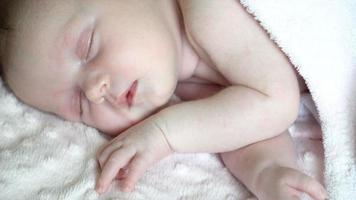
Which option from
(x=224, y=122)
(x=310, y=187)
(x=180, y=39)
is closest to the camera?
(x=310, y=187)

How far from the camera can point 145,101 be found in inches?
37.5

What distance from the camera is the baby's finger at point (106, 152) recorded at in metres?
0.87

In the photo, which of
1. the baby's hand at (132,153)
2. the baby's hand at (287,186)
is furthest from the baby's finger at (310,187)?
the baby's hand at (132,153)

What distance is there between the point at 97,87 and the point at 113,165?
0.14 metres

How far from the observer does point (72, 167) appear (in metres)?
0.86

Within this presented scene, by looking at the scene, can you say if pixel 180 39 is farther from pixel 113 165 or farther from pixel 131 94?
pixel 113 165

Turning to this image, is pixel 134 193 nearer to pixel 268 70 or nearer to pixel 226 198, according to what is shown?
pixel 226 198

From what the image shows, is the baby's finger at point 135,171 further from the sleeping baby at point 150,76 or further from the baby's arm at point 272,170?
the baby's arm at point 272,170

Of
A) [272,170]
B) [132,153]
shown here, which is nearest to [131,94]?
[132,153]

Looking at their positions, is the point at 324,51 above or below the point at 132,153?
above

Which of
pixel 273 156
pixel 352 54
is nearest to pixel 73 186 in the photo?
pixel 273 156

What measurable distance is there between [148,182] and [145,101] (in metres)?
0.16

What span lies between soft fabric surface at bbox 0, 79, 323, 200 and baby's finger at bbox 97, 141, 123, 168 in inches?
0.5

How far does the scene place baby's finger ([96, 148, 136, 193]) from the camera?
0.82 m
